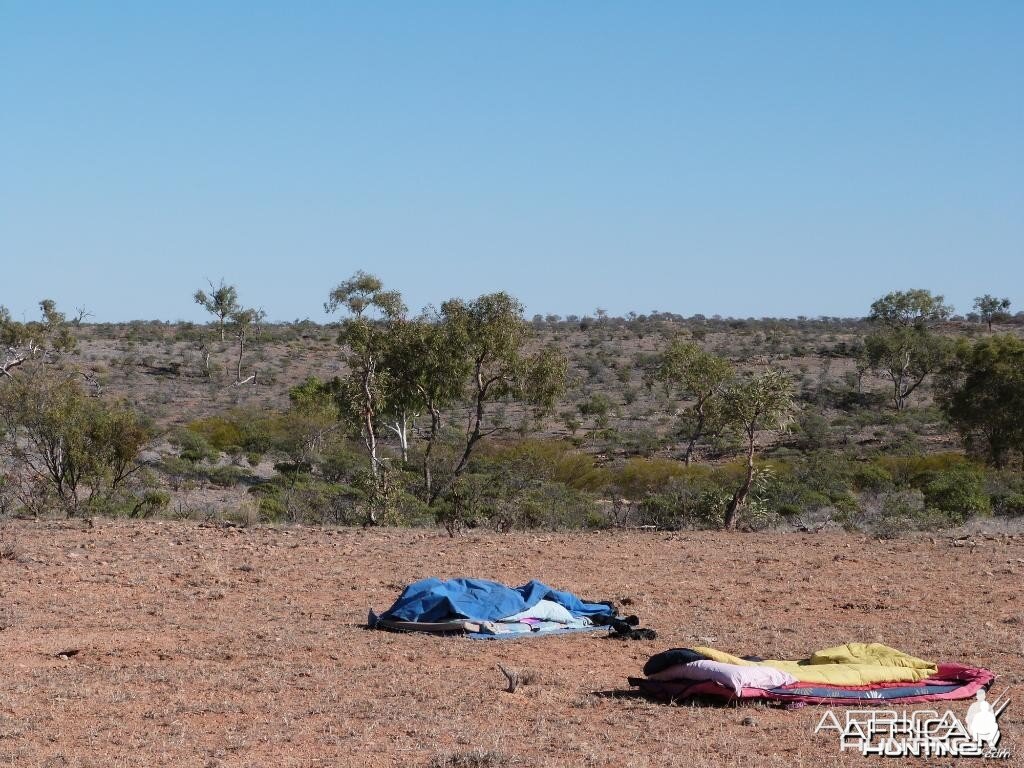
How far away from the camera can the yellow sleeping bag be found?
29.0 ft

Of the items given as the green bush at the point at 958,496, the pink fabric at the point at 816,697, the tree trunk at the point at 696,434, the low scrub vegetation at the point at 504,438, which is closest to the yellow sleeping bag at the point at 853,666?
the pink fabric at the point at 816,697

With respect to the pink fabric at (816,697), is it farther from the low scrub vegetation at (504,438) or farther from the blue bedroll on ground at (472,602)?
the low scrub vegetation at (504,438)

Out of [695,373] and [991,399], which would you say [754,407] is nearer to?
[991,399]

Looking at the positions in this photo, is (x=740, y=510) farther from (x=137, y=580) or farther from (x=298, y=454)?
(x=298, y=454)

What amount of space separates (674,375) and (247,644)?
2963cm

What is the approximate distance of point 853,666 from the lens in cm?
902

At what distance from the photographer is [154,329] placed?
277 feet

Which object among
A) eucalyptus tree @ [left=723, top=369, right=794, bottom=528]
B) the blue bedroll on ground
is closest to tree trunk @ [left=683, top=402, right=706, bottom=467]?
eucalyptus tree @ [left=723, top=369, right=794, bottom=528]

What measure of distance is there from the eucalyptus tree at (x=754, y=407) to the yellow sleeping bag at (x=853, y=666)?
39.7 ft

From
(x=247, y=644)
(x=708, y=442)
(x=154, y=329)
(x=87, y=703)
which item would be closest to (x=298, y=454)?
(x=708, y=442)
